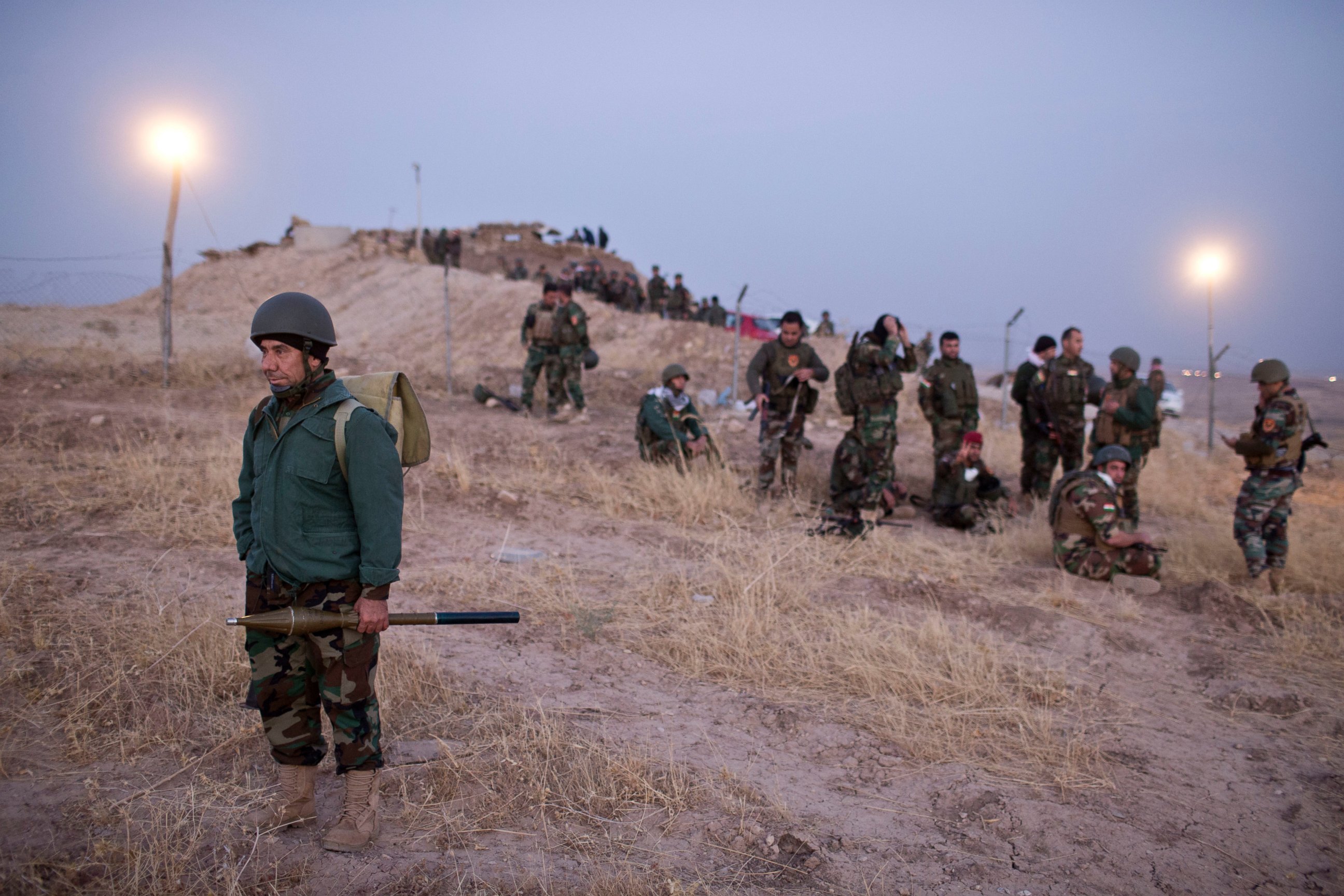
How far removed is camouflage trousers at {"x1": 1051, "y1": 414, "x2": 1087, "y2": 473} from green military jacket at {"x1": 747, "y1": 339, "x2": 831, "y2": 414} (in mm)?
2228

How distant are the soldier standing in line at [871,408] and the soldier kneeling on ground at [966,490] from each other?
0.66 meters

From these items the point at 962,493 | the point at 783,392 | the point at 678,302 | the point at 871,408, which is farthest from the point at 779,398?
the point at 678,302

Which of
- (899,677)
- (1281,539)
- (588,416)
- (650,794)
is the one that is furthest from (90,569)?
(1281,539)

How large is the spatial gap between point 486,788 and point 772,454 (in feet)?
15.8

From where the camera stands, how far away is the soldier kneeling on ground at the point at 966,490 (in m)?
6.98

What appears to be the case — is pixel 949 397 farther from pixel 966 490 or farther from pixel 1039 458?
pixel 1039 458

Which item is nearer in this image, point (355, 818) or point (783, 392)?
point (355, 818)

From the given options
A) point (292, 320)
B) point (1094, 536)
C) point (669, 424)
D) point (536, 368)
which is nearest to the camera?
point (292, 320)

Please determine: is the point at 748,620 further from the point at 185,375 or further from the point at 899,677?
the point at 185,375

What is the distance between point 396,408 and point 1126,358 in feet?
21.1

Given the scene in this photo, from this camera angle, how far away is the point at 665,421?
7457 millimetres

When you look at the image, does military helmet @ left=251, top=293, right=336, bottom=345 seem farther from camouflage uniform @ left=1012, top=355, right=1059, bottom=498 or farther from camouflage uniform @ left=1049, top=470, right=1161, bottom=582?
camouflage uniform @ left=1012, top=355, right=1059, bottom=498

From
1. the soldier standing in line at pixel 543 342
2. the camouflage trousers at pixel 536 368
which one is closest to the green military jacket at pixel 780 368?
the soldier standing in line at pixel 543 342

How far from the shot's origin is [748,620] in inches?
165
